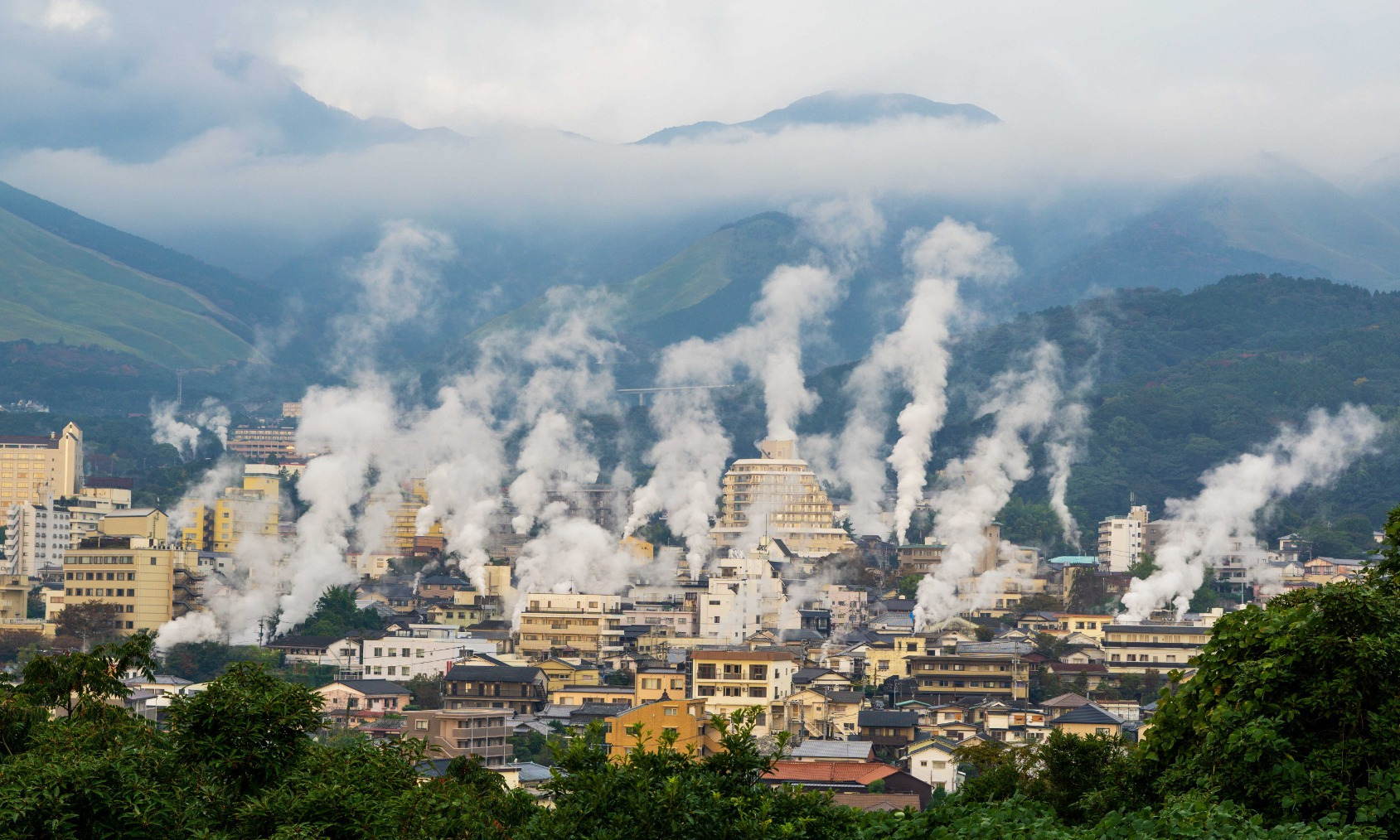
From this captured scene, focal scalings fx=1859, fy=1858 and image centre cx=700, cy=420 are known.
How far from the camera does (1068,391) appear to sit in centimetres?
8644

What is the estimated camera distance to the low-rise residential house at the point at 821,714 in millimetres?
34406

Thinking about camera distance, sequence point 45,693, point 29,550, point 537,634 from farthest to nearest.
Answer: point 29,550 < point 537,634 < point 45,693

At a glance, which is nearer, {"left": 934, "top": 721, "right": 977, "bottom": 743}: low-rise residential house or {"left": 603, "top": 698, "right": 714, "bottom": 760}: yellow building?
{"left": 603, "top": 698, "right": 714, "bottom": 760}: yellow building

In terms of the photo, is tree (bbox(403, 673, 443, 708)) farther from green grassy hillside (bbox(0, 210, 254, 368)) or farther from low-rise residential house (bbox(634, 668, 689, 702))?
green grassy hillside (bbox(0, 210, 254, 368))

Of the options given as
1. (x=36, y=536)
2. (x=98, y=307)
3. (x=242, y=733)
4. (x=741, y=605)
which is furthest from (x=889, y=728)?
(x=98, y=307)

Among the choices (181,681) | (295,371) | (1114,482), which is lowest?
(181,681)

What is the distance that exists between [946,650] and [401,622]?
15122 mm

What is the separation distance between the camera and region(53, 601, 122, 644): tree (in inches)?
1775

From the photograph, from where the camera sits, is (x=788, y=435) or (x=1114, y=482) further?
(x=788, y=435)

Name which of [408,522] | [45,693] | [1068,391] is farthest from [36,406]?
[45,693]

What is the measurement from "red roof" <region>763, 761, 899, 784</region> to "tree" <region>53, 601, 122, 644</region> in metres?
24.2

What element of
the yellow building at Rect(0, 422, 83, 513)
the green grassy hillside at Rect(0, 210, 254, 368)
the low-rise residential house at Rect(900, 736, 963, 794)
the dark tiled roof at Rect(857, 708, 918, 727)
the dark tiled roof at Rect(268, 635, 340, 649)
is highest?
the green grassy hillside at Rect(0, 210, 254, 368)

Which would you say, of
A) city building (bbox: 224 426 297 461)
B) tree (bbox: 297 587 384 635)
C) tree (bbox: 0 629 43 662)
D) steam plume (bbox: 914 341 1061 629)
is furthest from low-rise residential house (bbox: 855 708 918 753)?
city building (bbox: 224 426 297 461)

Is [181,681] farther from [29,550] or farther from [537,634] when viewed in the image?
[29,550]
